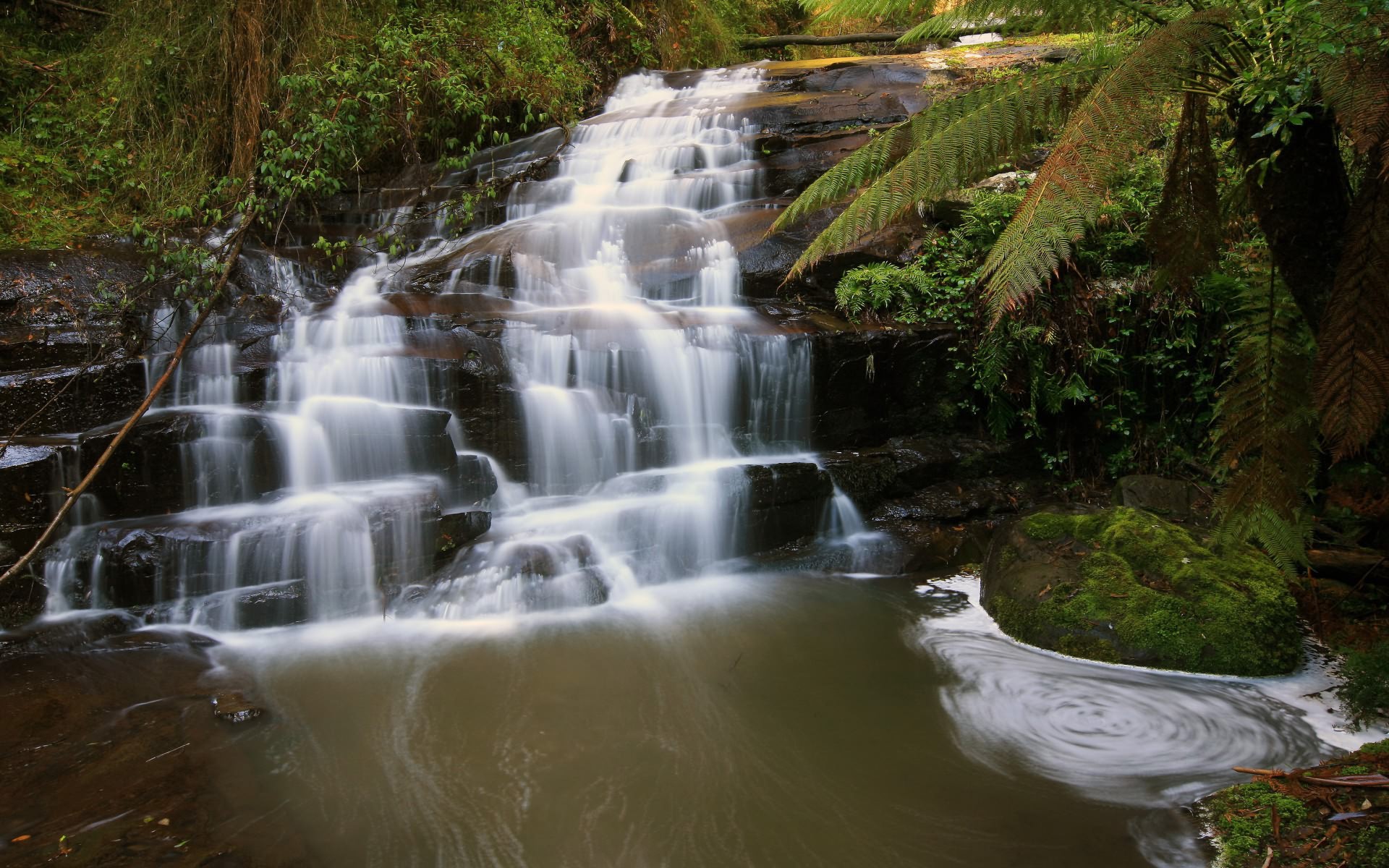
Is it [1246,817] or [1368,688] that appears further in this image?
[1368,688]

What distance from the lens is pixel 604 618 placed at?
5.21m

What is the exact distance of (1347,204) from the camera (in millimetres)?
2158

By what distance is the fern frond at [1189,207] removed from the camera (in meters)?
2.36

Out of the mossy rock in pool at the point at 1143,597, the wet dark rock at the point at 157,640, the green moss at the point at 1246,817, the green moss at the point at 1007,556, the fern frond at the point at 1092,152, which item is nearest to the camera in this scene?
the fern frond at the point at 1092,152

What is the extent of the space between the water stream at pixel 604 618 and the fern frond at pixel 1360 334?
184cm

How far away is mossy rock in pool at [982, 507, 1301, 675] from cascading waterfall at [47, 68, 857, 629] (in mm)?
1743

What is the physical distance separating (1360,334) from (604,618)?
164 inches

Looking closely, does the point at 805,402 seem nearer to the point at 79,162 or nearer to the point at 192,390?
the point at 192,390

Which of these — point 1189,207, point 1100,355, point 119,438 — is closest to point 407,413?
point 119,438

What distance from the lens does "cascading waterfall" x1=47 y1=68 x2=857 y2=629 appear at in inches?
207

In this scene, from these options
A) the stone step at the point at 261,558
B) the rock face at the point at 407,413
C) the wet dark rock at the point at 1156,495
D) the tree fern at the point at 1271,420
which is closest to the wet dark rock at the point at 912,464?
the rock face at the point at 407,413

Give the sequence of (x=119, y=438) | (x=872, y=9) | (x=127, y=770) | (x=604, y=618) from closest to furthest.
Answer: (x=872, y=9) → (x=127, y=770) → (x=119, y=438) → (x=604, y=618)

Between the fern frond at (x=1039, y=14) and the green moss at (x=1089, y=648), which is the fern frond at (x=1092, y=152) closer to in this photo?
the fern frond at (x=1039, y=14)

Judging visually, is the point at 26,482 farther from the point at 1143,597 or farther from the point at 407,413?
the point at 1143,597
